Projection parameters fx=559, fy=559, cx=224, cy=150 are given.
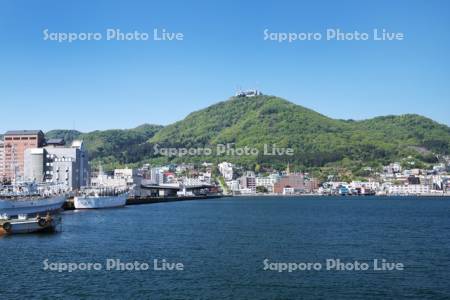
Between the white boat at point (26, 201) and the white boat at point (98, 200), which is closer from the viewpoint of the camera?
the white boat at point (26, 201)

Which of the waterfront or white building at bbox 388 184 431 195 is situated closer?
the waterfront

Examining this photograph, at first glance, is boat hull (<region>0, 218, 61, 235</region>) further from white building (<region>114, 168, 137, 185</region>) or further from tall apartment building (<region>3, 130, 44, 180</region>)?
tall apartment building (<region>3, 130, 44, 180</region>)

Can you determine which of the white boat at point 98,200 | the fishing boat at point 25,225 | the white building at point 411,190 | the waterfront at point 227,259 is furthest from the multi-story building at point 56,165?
the white building at point 411,190

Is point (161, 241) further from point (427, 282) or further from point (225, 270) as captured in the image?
point (427, 282)

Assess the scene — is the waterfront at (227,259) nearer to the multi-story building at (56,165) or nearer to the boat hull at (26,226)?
the boat hull at (26,226)

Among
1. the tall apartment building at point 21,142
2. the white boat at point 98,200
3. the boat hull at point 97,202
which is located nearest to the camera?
the boat hull at point 97,202

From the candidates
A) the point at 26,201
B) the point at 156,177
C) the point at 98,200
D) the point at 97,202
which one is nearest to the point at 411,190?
the point at 156,177

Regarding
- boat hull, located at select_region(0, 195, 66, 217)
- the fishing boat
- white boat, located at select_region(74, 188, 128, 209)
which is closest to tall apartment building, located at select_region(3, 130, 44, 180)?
white boat, located at select_region(74, 188, 128, 209)
